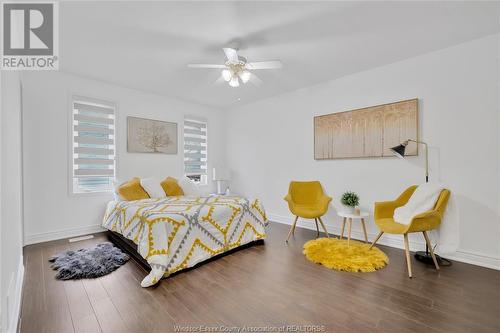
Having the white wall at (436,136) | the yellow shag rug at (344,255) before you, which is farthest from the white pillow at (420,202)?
the yellow shag rug at (344,255)

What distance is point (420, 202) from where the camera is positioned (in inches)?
101

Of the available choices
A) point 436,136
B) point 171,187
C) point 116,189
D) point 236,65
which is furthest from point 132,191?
point 436,136

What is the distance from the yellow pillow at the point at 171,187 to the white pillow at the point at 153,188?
0.47ft

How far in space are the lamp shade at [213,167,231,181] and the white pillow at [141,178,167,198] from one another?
1.48m

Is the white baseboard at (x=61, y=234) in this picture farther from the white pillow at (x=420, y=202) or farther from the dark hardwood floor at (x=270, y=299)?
the white pillow at (x=420, y=202)

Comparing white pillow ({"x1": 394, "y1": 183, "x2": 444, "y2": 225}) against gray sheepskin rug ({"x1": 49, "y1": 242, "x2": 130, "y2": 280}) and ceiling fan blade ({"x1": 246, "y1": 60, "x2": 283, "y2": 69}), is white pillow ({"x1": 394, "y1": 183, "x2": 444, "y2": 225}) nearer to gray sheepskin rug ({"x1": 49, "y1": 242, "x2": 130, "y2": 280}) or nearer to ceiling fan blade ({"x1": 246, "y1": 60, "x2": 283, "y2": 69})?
ceiling fan blade ({"x1": 246, "y1": 60, "x2": 283, "y2": 69})

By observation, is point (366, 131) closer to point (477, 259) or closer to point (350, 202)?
point (350, 202)

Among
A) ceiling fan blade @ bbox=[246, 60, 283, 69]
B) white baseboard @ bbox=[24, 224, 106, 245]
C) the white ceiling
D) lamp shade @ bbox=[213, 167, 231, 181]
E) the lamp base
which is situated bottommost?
the lamp base

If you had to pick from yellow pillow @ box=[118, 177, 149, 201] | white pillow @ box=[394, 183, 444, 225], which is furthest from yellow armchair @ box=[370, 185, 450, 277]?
yellow pillow @ box=[118, 177, 149, 201]

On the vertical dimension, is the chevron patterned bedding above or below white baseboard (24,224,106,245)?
above

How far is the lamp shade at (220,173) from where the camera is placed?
17.2ft

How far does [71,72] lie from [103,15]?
1988 millimetres

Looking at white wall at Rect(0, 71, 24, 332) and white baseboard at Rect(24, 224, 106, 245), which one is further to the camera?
white baseboard at Rect(24, 224, 106, 245)

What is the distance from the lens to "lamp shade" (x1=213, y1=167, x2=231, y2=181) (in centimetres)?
524
